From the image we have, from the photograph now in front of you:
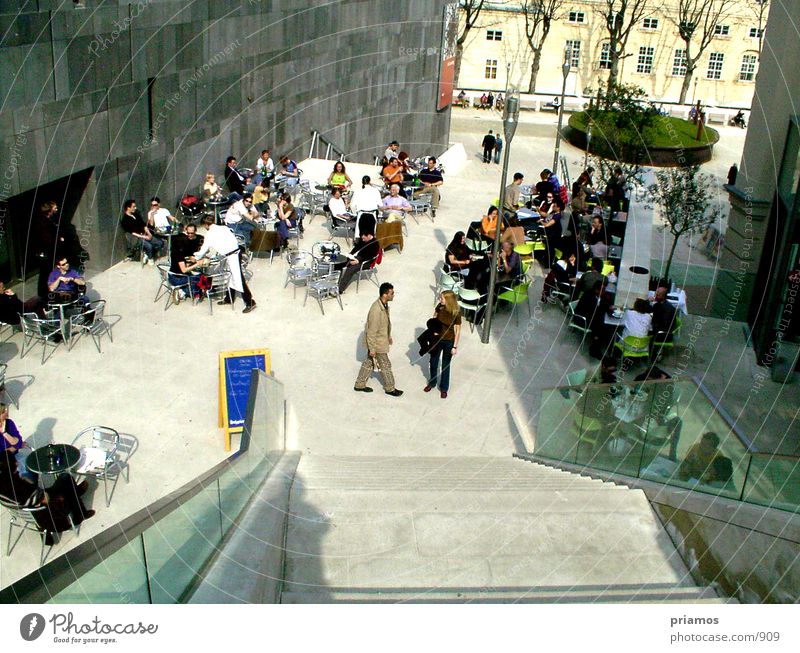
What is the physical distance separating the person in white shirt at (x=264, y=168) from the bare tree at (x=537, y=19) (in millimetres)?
35175

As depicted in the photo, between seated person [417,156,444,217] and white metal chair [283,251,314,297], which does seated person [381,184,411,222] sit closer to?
seated person [417,156,444,217]

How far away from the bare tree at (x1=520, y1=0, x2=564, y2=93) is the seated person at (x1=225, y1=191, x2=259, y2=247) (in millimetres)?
38735

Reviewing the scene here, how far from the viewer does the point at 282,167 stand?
65.4ft

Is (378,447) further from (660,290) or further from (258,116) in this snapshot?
(258,116)

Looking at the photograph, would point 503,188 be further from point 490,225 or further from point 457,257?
point 490,225

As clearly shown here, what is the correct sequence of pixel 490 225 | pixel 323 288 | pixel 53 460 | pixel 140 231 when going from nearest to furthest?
pixel 53 460 → pixel 323 288 → pixel 140 231 → pixel 490 225

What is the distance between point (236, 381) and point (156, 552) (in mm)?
4744

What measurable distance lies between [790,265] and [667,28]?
41.8m

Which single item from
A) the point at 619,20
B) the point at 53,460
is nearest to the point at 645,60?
the point at 619,20

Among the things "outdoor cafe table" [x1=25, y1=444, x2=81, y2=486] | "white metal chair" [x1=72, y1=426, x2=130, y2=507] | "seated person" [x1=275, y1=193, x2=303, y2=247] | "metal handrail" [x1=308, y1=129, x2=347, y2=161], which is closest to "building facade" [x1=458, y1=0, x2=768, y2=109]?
"metal handrail" [x1=308, y1=129, x2=347, y2=161]

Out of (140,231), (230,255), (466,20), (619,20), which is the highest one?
(619,20)

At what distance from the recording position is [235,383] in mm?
10352

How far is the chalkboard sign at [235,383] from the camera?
1028 cm

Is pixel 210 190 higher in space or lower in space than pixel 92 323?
higher
